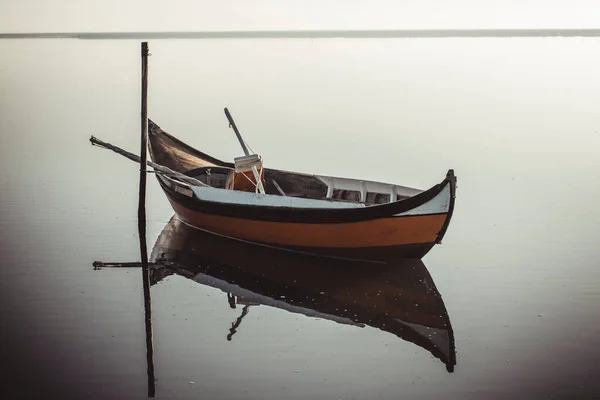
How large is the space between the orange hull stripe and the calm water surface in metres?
0.52

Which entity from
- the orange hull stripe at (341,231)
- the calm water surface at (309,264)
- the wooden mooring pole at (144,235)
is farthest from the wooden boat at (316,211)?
the wooden mooring pole at (144,235)

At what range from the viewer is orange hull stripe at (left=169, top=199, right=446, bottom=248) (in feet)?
49.6

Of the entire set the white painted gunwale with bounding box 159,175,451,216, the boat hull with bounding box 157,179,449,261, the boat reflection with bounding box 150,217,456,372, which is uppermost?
the white painted gunwale with bounding box 159,175,451,216

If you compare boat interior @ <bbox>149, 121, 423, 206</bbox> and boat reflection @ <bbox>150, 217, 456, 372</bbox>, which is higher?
boat interior @ <bbox>149, 121, 423, 206</bbox>

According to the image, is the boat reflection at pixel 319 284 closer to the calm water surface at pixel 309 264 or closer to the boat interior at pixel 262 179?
the calm water surface at pixel 309 264

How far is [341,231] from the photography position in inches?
612

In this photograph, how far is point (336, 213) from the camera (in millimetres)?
15328

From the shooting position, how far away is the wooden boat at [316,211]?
14994 millimetres

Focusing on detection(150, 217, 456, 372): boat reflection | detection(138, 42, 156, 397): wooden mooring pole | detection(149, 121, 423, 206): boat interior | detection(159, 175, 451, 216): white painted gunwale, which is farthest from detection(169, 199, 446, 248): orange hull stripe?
detection(138, 42, 156, 397): wooden mooring pole

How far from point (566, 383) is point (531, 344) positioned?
1377 mm

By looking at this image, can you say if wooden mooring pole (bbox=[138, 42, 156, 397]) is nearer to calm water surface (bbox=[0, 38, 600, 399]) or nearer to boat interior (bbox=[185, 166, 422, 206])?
calm water surface (bbox=[0, 38, 600, 399])

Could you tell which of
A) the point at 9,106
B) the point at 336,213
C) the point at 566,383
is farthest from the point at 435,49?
the point at 566,383

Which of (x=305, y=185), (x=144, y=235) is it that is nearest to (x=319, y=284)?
(x=305, y=185)

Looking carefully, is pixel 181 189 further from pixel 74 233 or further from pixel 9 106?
pixel 9 106
